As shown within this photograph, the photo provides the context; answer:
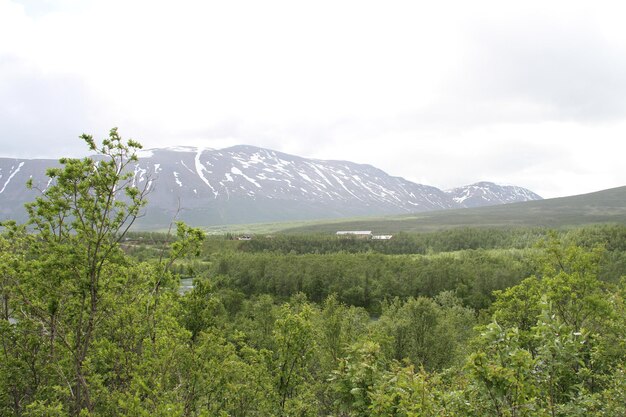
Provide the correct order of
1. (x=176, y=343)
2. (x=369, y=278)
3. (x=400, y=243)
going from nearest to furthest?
(x=176, y=343)
(x=369, y=278)
(x=400, y=243)

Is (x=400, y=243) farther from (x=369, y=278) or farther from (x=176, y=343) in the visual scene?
(x=176, y=343)

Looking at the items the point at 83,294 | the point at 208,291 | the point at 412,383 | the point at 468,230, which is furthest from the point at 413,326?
the point at 468,230

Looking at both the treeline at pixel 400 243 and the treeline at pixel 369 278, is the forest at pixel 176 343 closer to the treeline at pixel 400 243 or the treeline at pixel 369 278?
the treeline at pixel 369 278

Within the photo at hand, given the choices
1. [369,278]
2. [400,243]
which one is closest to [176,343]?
[369,278]

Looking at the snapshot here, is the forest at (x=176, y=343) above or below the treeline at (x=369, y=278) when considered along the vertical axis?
above

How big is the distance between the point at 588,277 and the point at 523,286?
18.4 feet

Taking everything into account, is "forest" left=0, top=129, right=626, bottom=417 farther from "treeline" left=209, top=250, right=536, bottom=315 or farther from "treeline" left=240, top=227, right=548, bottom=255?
"treeline" left=240, top=227, right=548, bottom=255

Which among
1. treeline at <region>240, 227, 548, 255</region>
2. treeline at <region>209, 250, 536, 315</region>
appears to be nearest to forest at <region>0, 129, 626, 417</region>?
treeline at <region>209, 250, 536, 315</region>

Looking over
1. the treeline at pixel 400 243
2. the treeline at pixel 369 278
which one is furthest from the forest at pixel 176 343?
the treeline at pixel 400 243

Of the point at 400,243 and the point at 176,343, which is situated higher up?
the point at 176,343

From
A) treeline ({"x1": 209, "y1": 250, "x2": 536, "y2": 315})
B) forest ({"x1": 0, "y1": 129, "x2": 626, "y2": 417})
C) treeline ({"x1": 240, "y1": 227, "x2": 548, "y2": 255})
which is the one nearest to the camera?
forest ({"x1": 0, "y1": 129, "x2": 626, "y2": 417})

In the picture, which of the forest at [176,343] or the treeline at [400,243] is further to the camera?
the treeline at [400,243]

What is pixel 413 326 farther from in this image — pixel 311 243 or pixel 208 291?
pixel 311 243

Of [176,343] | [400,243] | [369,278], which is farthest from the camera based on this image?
[400,243]
